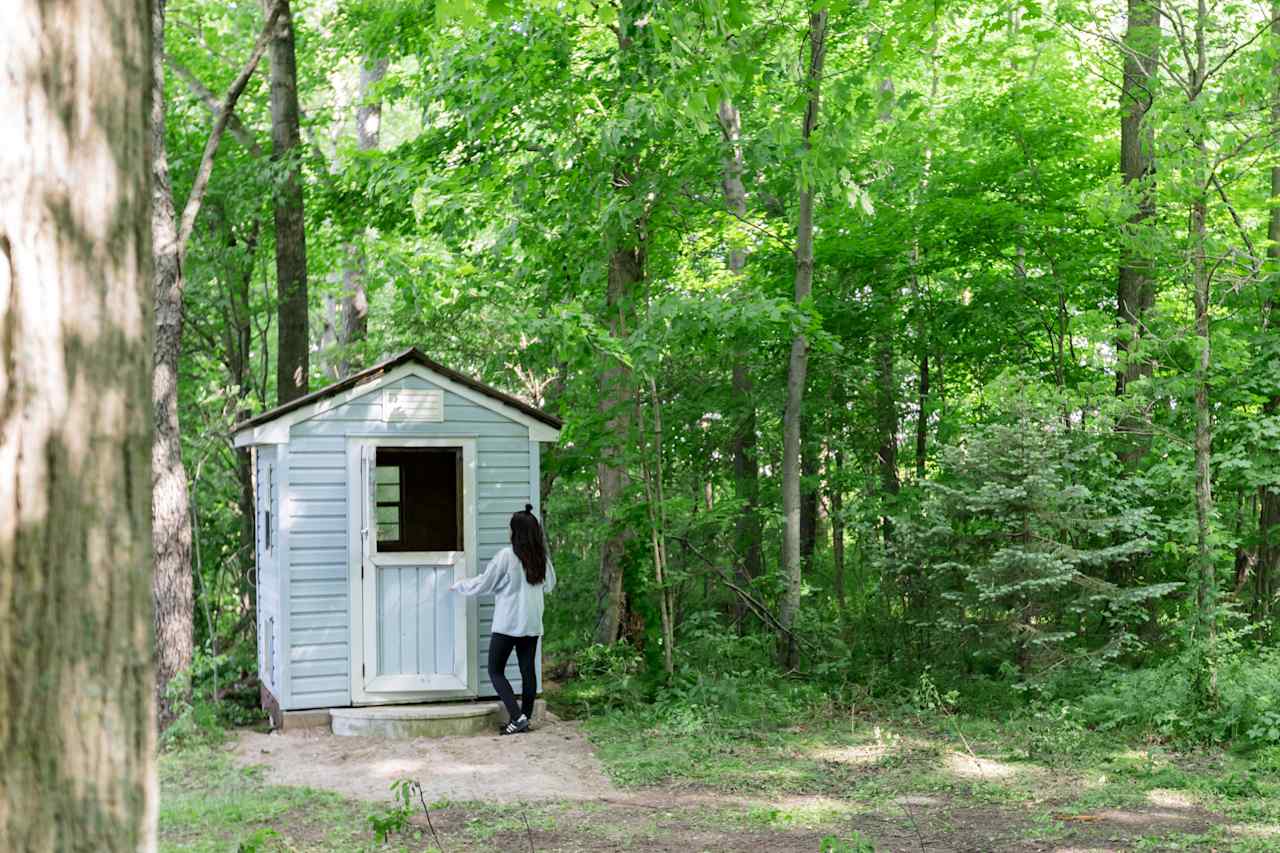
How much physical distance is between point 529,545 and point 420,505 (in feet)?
9.21

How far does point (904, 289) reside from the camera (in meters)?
16.2

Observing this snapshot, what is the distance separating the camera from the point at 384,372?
9.97 meters

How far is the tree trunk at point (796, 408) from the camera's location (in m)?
11.4

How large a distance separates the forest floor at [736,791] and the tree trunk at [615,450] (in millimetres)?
2102

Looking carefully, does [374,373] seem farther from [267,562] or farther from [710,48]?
[710,48]

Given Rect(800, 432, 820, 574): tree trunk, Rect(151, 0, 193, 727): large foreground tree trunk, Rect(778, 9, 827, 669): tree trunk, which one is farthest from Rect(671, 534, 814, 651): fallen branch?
Rect(151, 0, 193, 727): large foreground tree trunk

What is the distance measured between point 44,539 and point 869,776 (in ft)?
23.1

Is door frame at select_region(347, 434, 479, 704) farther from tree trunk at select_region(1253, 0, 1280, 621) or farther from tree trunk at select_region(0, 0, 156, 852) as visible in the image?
tree trunk at select_region(0, 0, 156, 852)

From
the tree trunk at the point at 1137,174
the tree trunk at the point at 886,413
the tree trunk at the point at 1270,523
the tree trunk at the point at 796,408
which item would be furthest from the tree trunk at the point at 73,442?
the tree trunk at the point at 886,413

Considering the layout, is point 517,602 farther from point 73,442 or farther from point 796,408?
point 73,442

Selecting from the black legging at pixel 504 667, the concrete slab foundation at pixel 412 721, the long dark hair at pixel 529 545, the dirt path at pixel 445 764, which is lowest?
the dirt path at pixel 445 764

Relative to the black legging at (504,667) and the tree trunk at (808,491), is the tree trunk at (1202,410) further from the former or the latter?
the tree trunk at (808,491)

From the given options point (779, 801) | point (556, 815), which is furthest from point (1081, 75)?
point (556, 815)

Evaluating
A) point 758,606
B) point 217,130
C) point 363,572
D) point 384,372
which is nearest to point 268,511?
point 363,572
